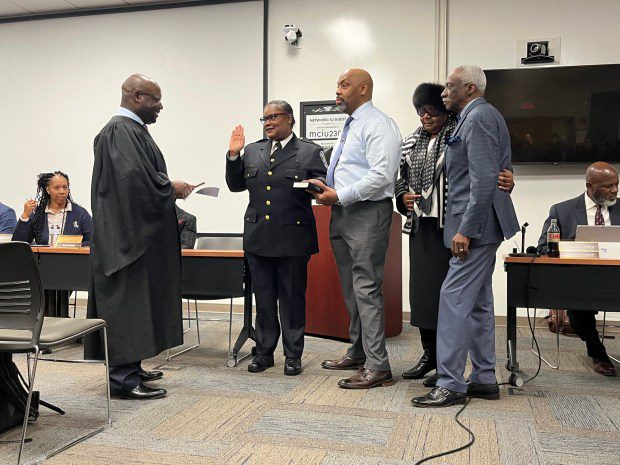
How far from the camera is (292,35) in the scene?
598 cm

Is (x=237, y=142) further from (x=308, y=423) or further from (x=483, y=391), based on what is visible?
(x=483, y=391)

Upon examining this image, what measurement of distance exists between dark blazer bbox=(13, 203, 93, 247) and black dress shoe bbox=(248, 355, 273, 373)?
1.75 metres

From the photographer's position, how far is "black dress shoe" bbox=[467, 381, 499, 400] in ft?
10.2

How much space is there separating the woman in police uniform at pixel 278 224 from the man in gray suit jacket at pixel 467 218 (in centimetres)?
91

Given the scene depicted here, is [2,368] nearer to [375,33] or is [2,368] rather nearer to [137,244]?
[137,244]

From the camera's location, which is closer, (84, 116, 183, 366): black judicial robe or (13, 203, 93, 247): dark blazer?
(84, 116, 183, 366): black judicial robe

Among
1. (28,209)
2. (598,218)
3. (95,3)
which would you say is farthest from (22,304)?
(95,3)

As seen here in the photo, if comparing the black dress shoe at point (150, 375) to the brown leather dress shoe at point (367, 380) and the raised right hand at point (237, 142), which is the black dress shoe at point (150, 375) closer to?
the brown leather dress shoe at point (367, 380)

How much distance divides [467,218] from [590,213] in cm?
179

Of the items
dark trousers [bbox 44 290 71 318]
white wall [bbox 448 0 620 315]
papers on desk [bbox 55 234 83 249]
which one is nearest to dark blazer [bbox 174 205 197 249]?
papers on desk [bbox 55 234 83 249]

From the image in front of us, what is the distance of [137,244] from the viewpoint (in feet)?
9.75

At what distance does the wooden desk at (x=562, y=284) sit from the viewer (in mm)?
3275

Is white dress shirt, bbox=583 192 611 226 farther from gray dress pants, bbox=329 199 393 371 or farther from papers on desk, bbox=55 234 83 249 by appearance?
papers on desk, bbox=55 234 83 249

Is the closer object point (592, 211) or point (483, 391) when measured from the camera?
point (483, 391)
